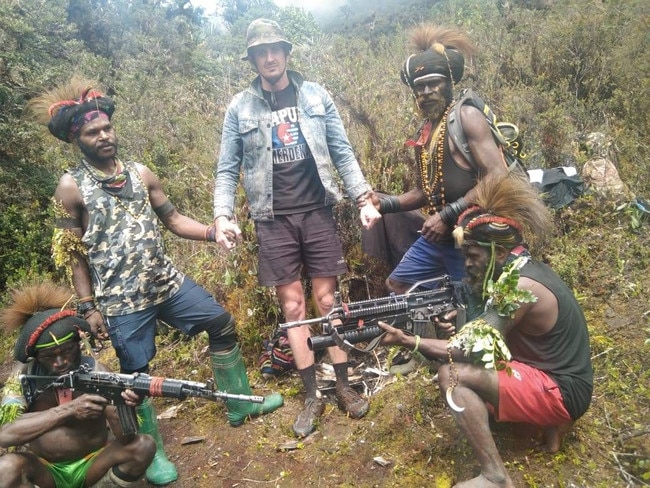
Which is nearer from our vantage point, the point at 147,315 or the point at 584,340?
the point at 584,340

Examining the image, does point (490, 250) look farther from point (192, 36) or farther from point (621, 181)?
point (192, 36)

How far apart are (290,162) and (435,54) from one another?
119cm

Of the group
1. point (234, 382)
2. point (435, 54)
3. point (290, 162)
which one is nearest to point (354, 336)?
point (234, 382)

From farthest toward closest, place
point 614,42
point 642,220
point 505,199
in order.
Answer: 1. point 614,42
2. point 642,220
3. point 505,199

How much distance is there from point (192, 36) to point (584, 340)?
19608 mm

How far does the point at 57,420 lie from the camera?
8.74 ft

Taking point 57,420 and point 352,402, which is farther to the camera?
point 352,402

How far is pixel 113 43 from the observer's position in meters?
18.2

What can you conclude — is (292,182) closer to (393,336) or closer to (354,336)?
(354,336)

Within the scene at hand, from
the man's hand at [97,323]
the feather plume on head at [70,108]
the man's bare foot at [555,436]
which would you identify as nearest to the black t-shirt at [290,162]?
the feather plume on head at [70,108]

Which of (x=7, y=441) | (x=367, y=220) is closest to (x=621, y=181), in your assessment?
(x=367, y=220)

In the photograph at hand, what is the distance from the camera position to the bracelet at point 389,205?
148 inches

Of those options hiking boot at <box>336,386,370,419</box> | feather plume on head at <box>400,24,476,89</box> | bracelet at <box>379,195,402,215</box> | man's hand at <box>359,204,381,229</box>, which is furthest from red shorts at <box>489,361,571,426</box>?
feather plume on head at <box>400,24,476,89</box>

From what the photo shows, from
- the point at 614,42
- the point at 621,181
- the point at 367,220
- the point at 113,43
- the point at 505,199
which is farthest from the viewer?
the point at 113,43
